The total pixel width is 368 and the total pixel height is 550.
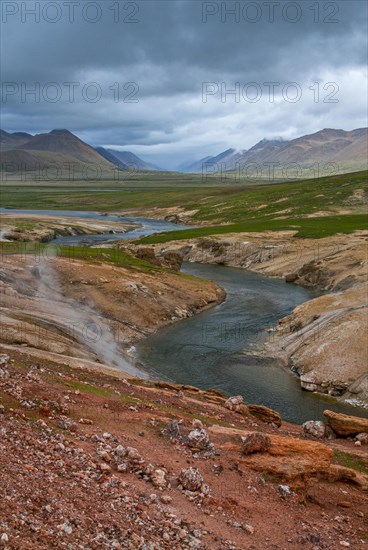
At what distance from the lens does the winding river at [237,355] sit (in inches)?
1519

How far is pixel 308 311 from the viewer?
54281 millimetres

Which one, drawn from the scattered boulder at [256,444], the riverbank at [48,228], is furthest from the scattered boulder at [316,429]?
the riverbank at [48,228]

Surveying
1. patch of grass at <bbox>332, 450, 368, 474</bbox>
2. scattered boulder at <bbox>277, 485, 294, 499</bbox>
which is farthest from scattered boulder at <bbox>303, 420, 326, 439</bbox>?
scattered boulder at <bbox>277, 485, 294, 499</bbox>

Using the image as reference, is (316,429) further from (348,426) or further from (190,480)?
(190,480)

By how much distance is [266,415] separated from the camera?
98.7 feet

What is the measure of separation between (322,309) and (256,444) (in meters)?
34.2

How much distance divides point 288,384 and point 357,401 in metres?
5.56

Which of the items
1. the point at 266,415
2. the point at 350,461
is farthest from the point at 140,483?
the point at 266,415

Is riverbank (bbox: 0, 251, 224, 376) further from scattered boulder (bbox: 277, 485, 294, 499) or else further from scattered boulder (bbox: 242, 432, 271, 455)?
scattered boulder (bbox: 277, 485, 294, 499)

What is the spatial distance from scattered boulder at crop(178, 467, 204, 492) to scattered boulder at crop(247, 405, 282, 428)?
40.5 feet

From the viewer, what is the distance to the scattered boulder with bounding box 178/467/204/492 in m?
17.8

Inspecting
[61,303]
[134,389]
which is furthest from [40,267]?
[134,389]

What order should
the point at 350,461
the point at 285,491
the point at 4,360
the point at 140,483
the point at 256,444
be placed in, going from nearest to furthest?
the point at 140,483, the point at 285,491, the point at 256,444, the point at 350,461, the point at 4,360

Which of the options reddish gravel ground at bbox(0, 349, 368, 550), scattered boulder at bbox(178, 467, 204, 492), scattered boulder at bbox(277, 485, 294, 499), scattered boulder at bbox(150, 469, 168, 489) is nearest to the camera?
reddish gravel ground at bbox(0, 349, 368, 550)
